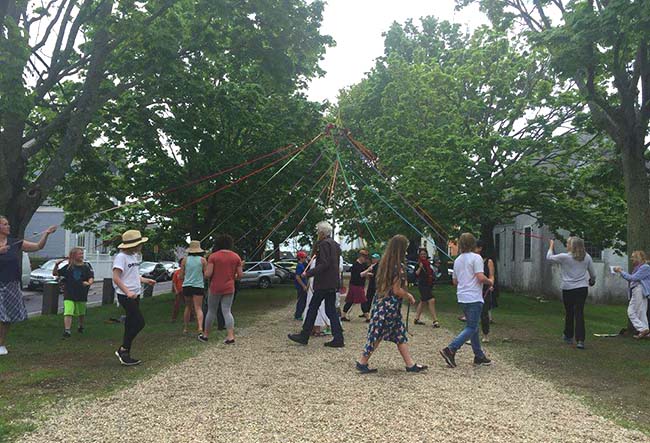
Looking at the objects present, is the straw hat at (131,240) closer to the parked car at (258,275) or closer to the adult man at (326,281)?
the adult man at (326,281)

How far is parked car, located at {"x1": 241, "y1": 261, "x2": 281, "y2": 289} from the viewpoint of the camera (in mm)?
33250

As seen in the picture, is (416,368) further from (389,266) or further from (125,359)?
(125,359)

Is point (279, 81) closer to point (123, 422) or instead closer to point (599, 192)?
point (123, 422)

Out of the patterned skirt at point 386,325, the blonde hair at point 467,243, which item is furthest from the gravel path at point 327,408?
the blonde hair at point 467,243

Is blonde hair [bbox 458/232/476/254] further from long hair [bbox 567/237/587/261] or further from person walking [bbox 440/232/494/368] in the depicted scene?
long hair [bbox 567/237/587/261]

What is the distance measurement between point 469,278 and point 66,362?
5.40 metres

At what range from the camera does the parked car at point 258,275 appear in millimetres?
33250

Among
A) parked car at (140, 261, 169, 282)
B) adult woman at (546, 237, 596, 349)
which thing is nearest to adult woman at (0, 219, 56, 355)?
adult woman at (546, 237, 596, 349)

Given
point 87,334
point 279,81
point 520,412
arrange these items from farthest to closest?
point 279,81 → point 87,334 → point 520,412

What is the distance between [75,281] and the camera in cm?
1077

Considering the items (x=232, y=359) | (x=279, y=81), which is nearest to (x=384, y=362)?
(x=232, y=359)

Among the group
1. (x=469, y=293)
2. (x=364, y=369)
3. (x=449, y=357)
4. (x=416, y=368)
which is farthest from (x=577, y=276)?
(x=364, y=369)

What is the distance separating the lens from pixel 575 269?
9742mm

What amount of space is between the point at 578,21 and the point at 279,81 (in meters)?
6.15
